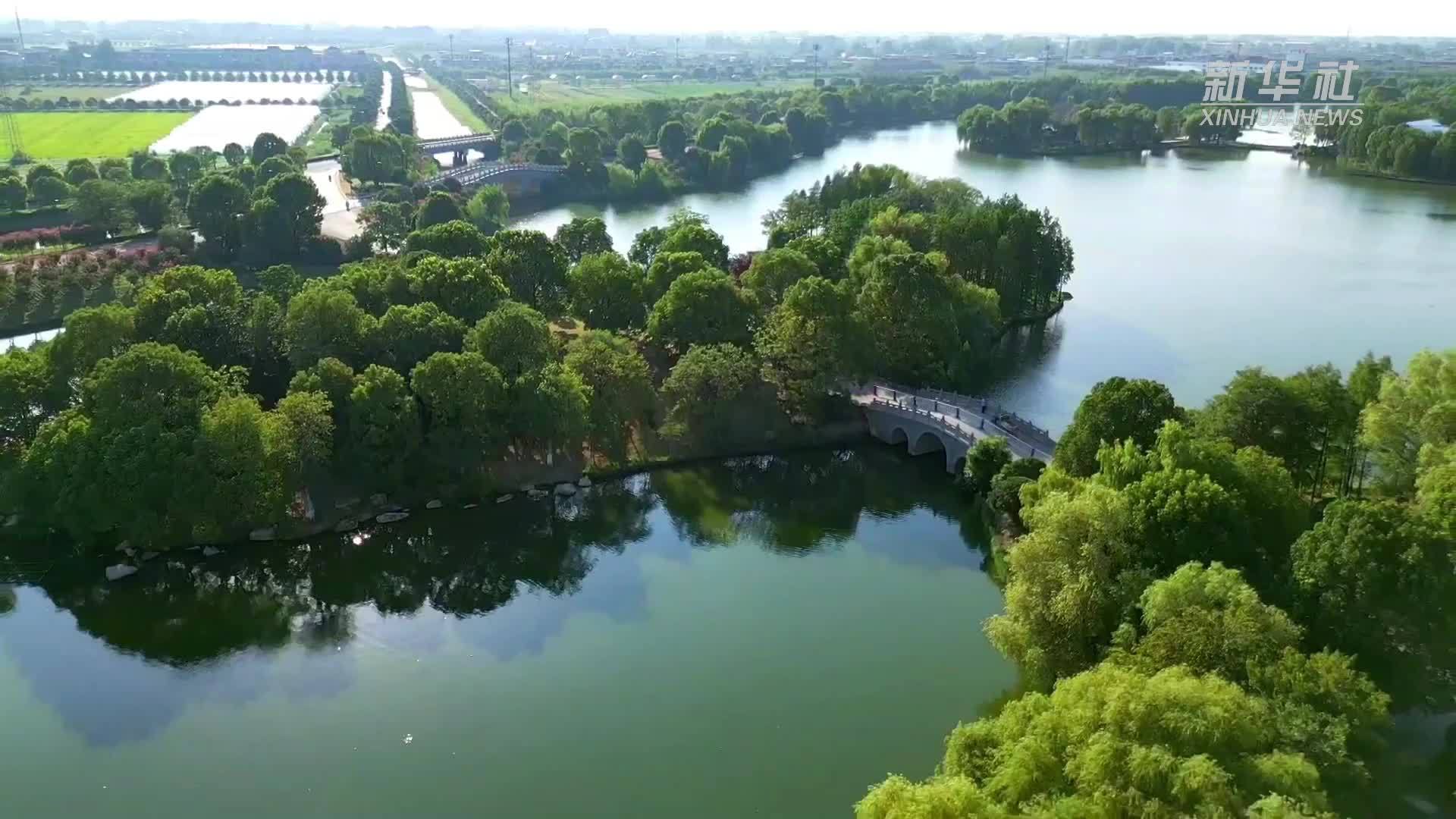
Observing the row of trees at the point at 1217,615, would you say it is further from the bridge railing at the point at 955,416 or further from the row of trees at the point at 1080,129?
the row of trees at the point at 1080,129

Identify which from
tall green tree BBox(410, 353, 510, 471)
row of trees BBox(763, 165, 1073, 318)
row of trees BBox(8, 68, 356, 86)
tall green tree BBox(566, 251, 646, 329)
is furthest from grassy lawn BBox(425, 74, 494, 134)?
tall green tree BBox(410, 353, 510, 471)

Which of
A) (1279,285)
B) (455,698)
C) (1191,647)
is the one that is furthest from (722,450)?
(1279,285)

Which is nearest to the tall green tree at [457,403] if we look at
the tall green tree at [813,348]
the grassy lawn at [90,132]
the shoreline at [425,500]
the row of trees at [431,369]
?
the row of trees at [431,369]

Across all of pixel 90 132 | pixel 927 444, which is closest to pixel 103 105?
pixel 90 132

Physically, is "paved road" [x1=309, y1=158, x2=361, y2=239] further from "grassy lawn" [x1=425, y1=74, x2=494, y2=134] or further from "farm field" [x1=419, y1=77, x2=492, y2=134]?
"farm field" [x1=419, y1=77, x2=492, y2=134]

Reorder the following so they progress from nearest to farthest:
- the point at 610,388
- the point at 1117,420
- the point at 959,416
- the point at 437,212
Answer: the point at 1117,420 → the point at 610,388 → the point at 959,416 → the point at 437,212

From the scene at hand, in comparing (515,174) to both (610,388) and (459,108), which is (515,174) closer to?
(610,388)
